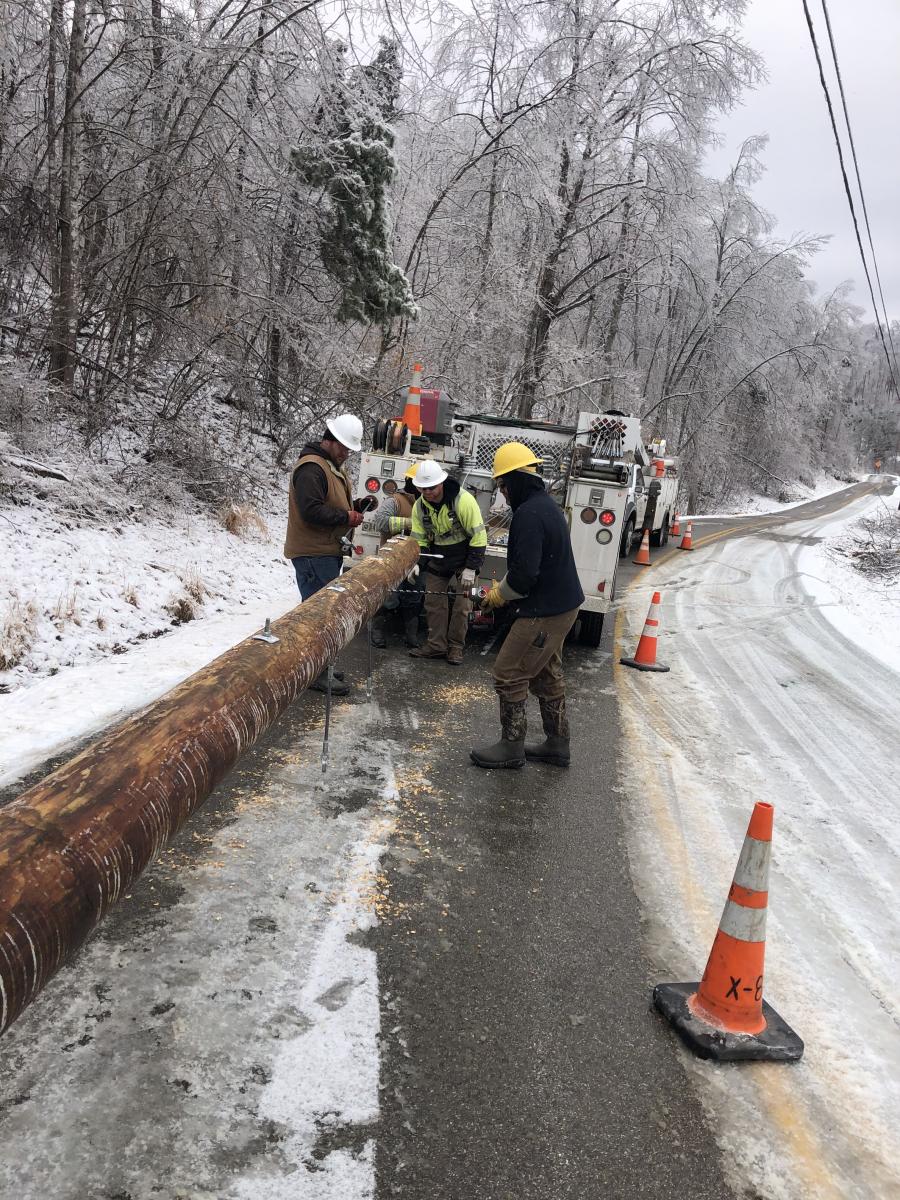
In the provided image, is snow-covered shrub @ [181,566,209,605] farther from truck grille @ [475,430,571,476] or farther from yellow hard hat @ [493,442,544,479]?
yellow hard hat @ [493,442,544,479]

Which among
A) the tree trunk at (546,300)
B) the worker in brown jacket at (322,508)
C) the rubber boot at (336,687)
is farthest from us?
the tree trunk at (546,300)

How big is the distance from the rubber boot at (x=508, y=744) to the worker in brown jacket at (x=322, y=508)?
1.36 metres

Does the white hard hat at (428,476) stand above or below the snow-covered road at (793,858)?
above

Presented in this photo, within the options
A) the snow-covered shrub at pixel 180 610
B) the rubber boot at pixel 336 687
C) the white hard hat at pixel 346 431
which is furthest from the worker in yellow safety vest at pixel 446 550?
the snow-covered shrub at pixel 180 610

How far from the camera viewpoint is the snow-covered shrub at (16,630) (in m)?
5.66

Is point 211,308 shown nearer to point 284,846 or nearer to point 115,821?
point 284,846

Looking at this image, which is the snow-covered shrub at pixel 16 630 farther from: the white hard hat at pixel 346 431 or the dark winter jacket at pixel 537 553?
the dark winter jacket at pixel 537 553

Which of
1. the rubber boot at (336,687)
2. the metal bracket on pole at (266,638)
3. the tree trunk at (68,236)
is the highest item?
the tree trunk at (68,236)

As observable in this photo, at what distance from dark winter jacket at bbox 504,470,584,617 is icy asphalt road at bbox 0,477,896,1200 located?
1.17m

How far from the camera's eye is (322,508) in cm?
581

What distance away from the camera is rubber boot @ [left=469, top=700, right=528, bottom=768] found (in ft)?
17.2

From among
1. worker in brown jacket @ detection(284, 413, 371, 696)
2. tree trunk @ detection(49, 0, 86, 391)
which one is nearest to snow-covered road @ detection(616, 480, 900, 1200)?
worker in brown jacket @ detection(284, 413, 371, 696)

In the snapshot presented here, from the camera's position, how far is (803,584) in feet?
50.0

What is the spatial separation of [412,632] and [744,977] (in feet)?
17.4
